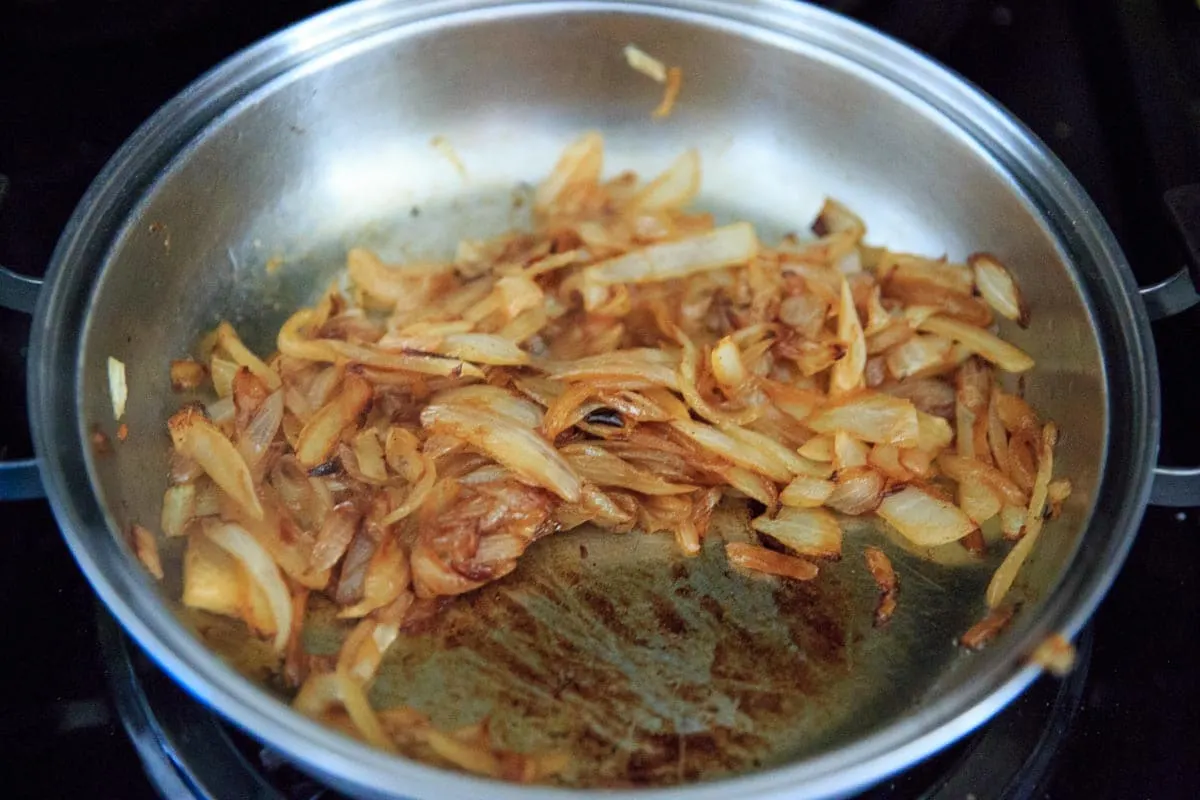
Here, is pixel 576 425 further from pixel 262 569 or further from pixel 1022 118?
pixel 1022 118

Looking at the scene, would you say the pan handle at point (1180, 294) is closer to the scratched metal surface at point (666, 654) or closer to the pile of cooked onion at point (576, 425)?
the pile of cooked onion at point (576, 425)

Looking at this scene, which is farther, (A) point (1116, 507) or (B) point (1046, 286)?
(B) point (1046, 286)

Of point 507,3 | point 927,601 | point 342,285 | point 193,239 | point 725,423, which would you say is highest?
point 507,3

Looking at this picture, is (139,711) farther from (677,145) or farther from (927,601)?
(677,145)

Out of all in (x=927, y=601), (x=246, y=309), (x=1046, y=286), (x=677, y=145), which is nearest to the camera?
(x=927, y=601)

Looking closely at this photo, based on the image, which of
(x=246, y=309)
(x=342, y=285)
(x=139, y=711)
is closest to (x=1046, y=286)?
(x=342, y=285)

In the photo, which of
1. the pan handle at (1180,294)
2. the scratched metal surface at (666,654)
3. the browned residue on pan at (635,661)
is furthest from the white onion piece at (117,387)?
the pan handle at (1180,294)

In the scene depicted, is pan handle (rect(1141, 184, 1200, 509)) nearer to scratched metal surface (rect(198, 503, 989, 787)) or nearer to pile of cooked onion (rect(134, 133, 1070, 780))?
pile of cooked onion (rect(134, 133, 1070, 780))

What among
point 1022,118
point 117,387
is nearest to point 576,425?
point 117,387
